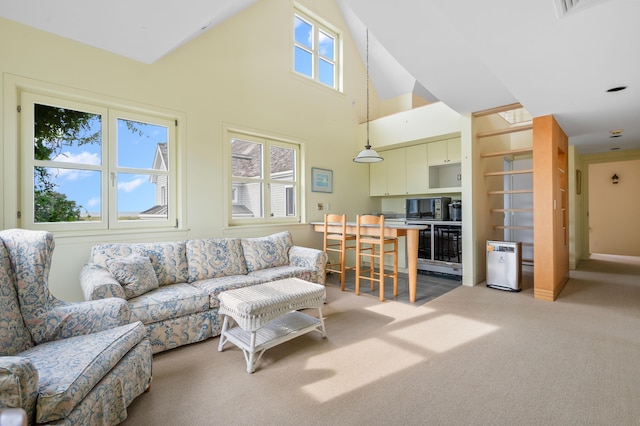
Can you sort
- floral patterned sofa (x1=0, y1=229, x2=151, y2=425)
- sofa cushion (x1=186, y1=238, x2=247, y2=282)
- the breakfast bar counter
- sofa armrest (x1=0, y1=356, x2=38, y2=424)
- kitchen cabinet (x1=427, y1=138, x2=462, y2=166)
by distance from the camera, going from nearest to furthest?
sofa armrest (x1=0, y1=356, x2=38, y2=424) < floral patterned sofa (x1=0, y1=229, x2=151, y2=425) < sofa cushion (x1=186, y1=238, x2=247, y2=282) < the breakfast bar counter < kitchen cabinet (x1=427, y1=138, x2=462, y2=166)

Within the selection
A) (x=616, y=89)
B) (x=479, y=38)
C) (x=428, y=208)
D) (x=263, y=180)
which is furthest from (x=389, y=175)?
(x=479, y=38)

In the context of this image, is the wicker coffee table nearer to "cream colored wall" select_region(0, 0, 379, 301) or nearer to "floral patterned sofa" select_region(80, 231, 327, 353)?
"floral patterned sofa" select_region(80, 231, 327, 353)

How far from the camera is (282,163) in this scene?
15.2 ft

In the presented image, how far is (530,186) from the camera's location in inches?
231

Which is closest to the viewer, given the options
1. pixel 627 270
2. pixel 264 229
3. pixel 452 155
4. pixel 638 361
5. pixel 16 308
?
pixel 16 308

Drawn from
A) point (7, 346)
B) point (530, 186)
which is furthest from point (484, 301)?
point (7, 346)

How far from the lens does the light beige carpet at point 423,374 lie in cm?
160

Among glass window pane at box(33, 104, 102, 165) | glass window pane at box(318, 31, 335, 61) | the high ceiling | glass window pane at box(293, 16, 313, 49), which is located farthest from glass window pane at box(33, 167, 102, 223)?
glass window pane at box(318, 31, 335, 61)

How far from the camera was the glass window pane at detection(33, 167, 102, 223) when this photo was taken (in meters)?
2.68

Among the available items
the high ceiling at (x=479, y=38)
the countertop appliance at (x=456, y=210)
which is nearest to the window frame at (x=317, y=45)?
the high ceiling at (x=479, y=38)

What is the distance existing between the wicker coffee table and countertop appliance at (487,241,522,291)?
2754mm

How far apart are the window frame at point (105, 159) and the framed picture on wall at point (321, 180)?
2.06m

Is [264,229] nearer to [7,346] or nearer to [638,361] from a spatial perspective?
[7,346]

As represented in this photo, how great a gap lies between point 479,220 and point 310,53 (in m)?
3.81
